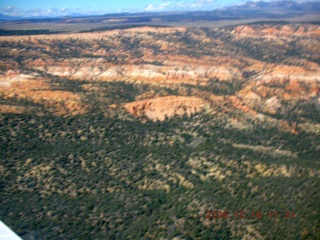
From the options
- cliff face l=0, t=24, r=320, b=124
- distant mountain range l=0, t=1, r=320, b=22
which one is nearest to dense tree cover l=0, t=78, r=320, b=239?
cliff face l=0, t=24, r=320, b=124

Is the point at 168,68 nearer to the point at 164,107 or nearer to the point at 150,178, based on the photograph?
the point at 164,107

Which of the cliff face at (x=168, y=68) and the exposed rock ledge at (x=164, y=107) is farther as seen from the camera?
the cliff face at (x=168, y=68)

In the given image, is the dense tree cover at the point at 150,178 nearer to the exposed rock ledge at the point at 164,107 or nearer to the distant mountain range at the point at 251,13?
the exposed rock ledge at the point at 164,107

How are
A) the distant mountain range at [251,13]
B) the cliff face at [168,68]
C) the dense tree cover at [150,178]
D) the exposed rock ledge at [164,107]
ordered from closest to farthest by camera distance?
the dense tree cover at [150,178] < the exposed rock ledge at [164,107] < the cliff face at [168,68] < the distant mountain range at [251,13]

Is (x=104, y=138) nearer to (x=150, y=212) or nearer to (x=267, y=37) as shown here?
(x=150, y=212)

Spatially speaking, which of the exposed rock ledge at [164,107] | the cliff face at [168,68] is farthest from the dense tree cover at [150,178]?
the cliff face at [168,68]
